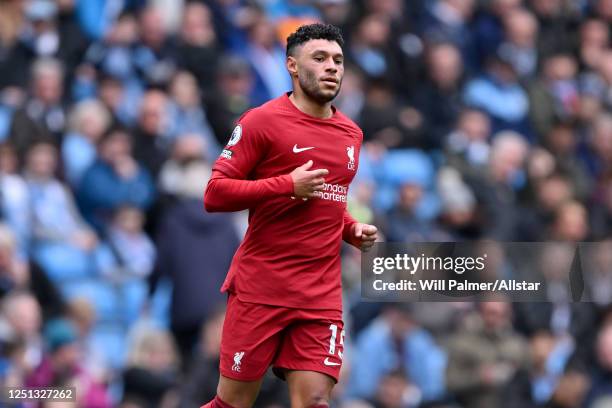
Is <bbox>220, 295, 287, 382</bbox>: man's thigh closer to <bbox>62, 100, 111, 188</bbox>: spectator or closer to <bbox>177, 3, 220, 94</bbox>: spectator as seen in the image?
<bbox>62, 100, 111, 188</bbox>: spectator

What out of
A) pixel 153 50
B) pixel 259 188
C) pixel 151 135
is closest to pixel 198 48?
pixel 153 50

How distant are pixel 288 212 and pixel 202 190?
504cm

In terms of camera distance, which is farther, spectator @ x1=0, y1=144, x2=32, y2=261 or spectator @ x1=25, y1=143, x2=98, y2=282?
spectator @ x1=25, y1=143, x2=98, y2=282

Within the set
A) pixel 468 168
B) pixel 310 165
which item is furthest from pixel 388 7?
pixel 310 165

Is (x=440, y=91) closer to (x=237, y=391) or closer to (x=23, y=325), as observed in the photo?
(x=23, y=325)

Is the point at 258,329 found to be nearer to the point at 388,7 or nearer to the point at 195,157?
the point at 195,157

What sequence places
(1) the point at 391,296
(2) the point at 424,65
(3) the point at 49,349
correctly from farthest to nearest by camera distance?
1. (2) the point at 424,65
2. (3) the point at 49,349
3. (1) the point at 391,296

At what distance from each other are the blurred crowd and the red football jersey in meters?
2.14

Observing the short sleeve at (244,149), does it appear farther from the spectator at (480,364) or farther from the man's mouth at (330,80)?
the spectator at (480,364)

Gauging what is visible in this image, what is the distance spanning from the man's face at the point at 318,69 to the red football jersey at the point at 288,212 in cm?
15

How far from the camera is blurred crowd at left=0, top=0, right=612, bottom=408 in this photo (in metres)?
11.9

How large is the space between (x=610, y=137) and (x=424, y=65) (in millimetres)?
2257

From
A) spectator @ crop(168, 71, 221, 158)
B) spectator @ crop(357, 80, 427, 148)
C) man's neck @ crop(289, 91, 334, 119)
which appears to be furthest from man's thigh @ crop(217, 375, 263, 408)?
spectator @ crop(357, 80, 427, 148)

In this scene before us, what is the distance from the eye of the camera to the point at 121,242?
12695mm
